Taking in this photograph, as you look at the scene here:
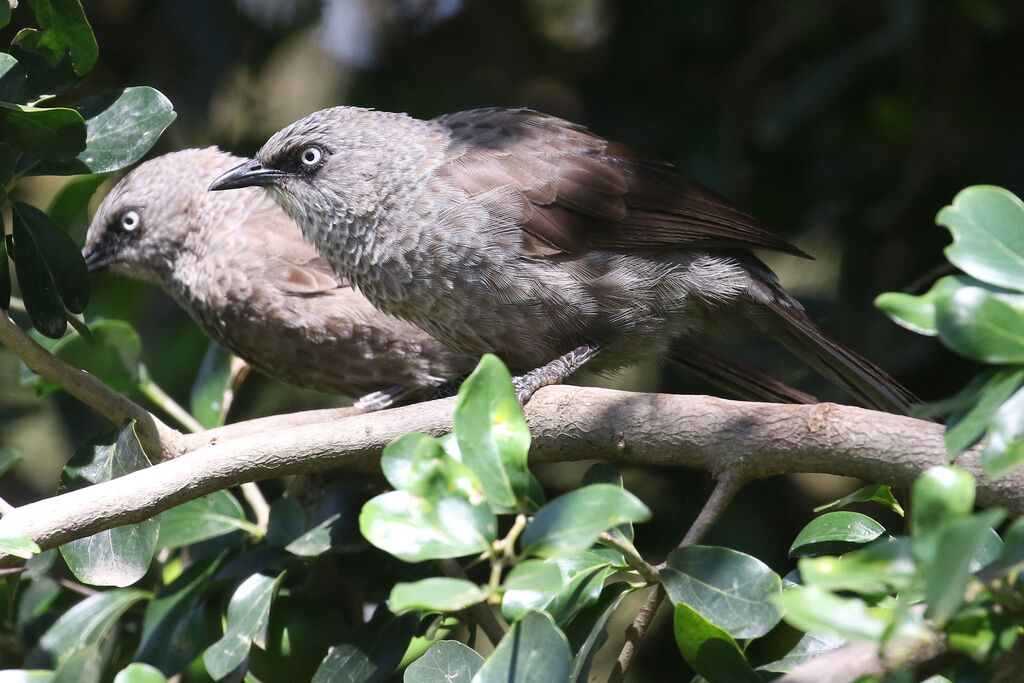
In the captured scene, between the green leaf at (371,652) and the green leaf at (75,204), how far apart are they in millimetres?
1538

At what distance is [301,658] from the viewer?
2.90 m

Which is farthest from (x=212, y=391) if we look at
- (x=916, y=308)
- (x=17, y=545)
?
(x=916, y=308)

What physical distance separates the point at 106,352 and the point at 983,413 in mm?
2770

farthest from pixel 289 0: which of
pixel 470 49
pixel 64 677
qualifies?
pixel 64 677

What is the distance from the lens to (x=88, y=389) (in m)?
2.77

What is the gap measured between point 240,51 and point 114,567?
3.13 meters

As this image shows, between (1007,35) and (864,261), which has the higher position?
(1007,35)

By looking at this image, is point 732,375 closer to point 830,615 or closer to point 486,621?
point 486,621

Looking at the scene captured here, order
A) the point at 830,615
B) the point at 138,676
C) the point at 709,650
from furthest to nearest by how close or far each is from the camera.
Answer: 1. the point at 709,650
2. the point at 138,676
3. the point at 830,615

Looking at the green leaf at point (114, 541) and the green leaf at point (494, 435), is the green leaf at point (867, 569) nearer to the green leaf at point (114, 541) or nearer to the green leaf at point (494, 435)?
the green leaf at point (494, 435)

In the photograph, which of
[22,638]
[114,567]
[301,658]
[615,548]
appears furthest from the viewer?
[22,638]

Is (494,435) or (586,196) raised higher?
(494,435)

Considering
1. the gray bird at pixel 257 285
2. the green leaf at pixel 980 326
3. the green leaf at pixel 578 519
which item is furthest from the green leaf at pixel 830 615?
the gray bird at pixel 257 285

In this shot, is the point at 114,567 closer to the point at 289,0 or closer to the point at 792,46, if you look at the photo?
the point at 289,0
